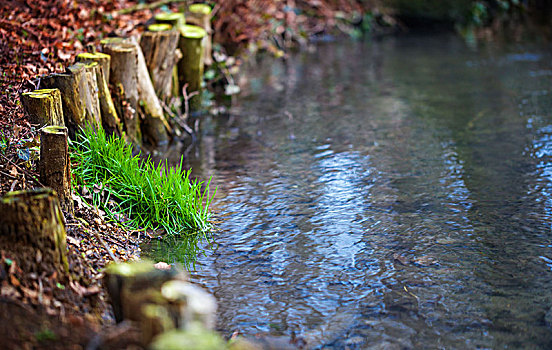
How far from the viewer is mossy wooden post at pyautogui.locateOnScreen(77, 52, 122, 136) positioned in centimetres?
484

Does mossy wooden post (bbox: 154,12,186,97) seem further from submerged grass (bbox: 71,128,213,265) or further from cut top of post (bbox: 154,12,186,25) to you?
submerged grass (bbox: 71,128,213,265)

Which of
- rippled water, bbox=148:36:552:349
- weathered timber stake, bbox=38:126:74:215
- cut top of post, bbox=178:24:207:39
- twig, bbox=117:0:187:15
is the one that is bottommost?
rippled water, bbox=148:36:552:349

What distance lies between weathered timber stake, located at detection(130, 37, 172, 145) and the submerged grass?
4.35 feet

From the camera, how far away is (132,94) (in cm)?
526

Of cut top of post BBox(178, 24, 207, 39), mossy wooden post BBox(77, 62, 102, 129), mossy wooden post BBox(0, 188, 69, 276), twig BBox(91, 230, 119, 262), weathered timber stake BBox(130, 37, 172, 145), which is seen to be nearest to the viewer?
mossy wooden post BBox(0, 188, 69, 276)

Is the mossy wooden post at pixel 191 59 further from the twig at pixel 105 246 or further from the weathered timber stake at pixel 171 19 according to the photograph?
the twig at pixel 105 246

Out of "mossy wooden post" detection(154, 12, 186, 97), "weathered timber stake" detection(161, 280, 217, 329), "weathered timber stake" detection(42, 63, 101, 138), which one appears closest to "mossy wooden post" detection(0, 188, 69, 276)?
"weathered timber stake" detection(161, 280, 217, 329)

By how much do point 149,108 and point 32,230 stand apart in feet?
11.0

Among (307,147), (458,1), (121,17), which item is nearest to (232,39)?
(121,17)

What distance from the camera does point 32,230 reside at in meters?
2.39

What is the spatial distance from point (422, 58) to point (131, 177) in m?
7.17

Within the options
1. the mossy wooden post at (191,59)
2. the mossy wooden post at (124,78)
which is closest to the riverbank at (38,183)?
the mossy wooden post at (124,78)

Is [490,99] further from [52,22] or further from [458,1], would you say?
[458,1]

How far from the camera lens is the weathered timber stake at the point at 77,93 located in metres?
4.27
